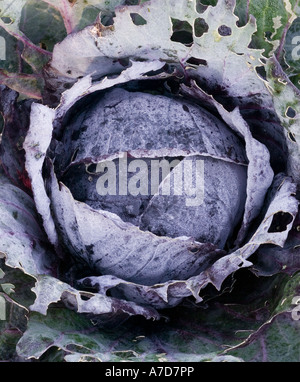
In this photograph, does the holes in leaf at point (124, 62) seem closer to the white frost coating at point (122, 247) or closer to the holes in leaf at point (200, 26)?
the holes in leaf at point (200, 26)

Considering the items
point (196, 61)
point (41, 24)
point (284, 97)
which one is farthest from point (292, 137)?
point (41, 24)

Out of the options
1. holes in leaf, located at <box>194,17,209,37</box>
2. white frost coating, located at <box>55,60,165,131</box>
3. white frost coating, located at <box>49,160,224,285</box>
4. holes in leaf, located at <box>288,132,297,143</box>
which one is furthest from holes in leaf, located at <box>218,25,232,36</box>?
white frost coating, located at <box>49,160,224,285</box>

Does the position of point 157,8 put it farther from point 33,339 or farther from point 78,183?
point 33,339

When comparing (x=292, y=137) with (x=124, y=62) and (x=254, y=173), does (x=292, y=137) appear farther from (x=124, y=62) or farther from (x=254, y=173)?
(x=124, y=62)

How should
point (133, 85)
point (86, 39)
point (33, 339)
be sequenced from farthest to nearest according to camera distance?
1. point (133, 85)
2. point (86, 39)
3. point (33, 339)

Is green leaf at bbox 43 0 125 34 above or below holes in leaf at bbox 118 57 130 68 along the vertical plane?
above

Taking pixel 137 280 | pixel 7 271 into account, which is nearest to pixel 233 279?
pixel 137 280

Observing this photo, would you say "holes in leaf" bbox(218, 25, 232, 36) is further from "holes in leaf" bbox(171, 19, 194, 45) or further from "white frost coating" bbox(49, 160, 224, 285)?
"white frost coating" bbox(49, 160, 224, 285)
